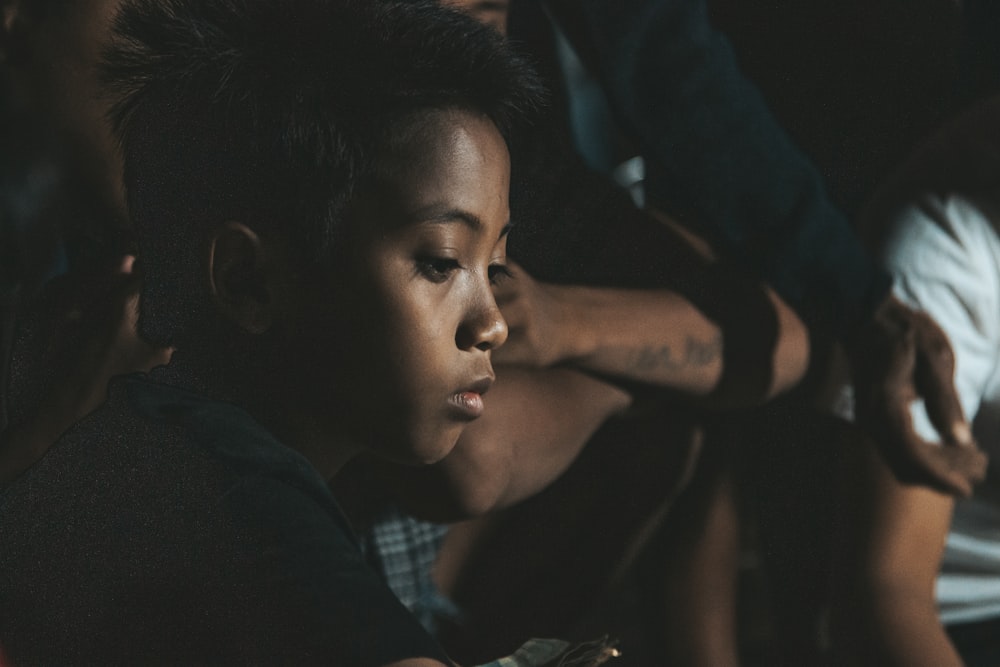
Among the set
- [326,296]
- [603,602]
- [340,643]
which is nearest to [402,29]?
[326,296]

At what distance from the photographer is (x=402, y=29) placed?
0.38m

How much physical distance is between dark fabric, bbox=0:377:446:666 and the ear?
0.03m

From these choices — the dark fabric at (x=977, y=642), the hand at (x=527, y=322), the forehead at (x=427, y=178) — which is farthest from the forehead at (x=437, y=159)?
the dark fabric at (x=977, y=642)

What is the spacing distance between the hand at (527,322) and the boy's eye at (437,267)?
0.10 meters

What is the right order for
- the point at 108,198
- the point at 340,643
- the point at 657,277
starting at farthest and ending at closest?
the point at 657,277
the point at 108,198
the point at 340,643

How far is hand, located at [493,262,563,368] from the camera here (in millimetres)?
492

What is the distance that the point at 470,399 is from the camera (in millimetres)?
398

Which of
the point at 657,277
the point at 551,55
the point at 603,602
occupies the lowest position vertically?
the point at 603,602

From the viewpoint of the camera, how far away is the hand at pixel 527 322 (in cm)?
49

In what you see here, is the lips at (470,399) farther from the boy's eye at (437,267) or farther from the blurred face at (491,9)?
the blurred face at (491,9)

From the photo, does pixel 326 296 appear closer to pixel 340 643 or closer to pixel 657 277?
pixel 340 643

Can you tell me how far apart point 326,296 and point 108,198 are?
113mm

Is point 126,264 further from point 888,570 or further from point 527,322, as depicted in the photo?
point 888,570

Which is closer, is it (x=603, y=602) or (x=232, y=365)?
(x=232, y=365)
